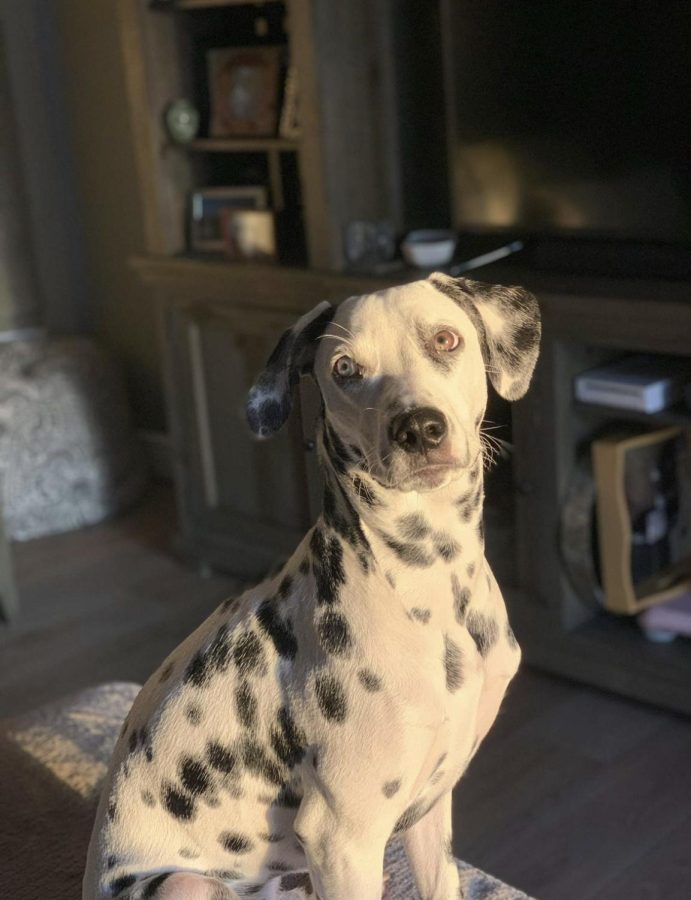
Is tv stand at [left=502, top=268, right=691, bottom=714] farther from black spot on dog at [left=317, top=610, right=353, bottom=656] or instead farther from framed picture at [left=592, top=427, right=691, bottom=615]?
black spot on dog at [left=317, top=610, right=353, bottom=656]

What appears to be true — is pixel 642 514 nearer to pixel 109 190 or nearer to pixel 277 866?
pixel 277 866

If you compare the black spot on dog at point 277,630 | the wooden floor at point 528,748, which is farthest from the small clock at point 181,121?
the black spot on dog at point 277,630

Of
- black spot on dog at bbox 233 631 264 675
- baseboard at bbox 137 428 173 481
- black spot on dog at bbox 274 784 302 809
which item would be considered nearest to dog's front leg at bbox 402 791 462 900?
black spot on dog at bbox 274 784 302 809

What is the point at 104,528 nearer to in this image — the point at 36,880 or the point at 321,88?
the point at 321,88

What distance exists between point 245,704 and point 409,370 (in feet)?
1.21

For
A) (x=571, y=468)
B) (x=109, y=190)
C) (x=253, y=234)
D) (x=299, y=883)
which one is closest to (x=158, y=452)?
(x=109, y=190)

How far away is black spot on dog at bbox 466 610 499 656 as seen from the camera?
119 cm

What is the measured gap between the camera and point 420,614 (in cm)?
116

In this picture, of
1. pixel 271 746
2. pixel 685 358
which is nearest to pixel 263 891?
pixel 271 746

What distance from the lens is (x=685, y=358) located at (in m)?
2.66

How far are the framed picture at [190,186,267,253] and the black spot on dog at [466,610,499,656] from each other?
244 cm

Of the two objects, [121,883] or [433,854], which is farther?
[433,854]

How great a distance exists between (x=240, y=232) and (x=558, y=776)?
1704 millimetres

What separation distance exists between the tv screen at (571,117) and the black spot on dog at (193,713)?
Result: 1.80 metres
